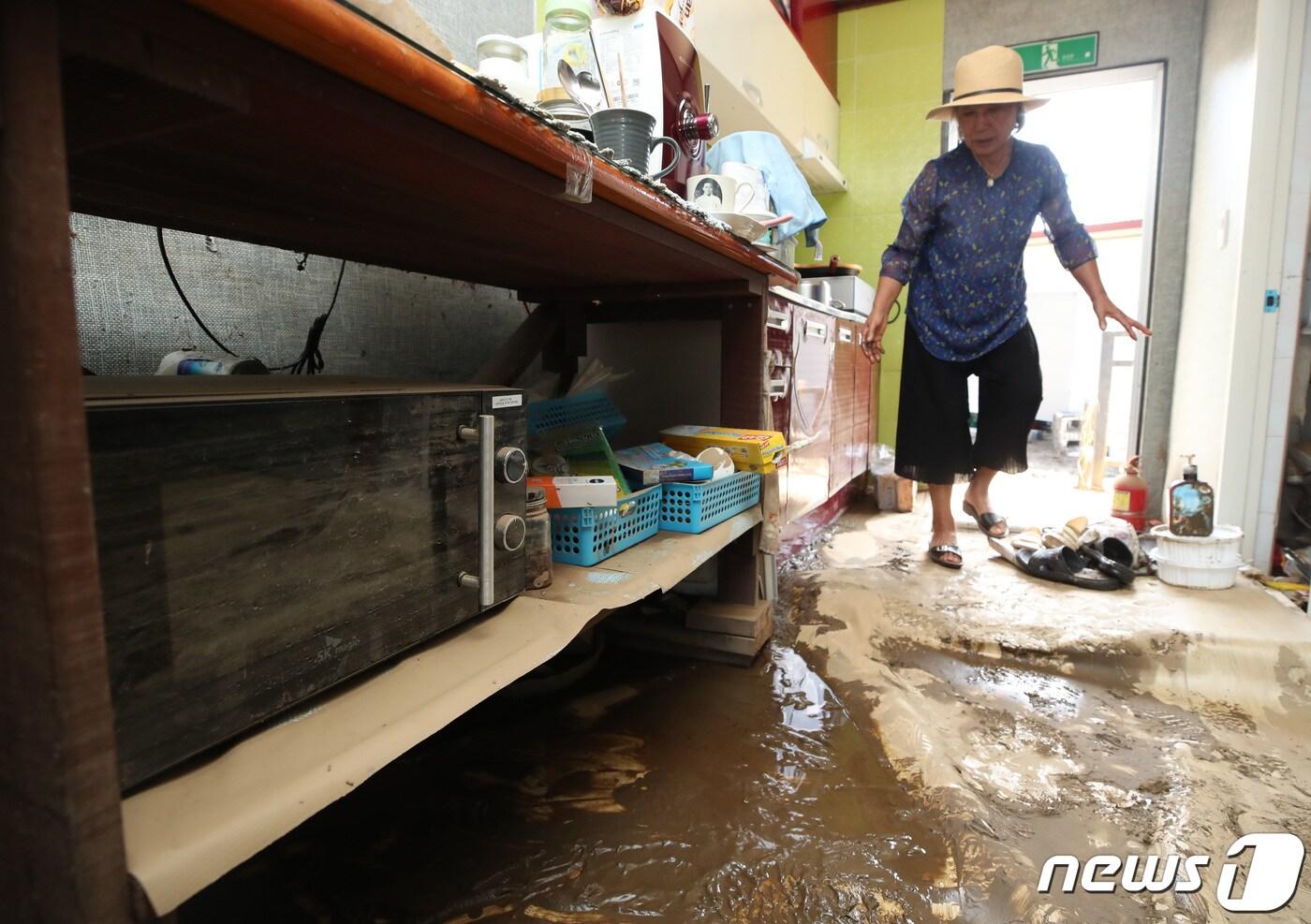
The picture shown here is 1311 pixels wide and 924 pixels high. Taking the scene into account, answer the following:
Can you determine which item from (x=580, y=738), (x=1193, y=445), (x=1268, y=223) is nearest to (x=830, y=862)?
(x=580, y=738)

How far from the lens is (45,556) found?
0.34m

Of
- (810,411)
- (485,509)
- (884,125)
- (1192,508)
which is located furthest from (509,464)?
(884,125)

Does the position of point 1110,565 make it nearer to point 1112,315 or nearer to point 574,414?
point 1112,315

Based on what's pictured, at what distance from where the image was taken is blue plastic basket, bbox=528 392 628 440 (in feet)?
4.31

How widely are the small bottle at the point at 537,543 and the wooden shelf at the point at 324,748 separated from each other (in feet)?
0.06

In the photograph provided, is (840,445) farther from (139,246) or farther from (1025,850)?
(139,246)

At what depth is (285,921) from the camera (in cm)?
78

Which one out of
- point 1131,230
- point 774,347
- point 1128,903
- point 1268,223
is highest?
point 1131,230

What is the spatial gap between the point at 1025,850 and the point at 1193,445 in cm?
268

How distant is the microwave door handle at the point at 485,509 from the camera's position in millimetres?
752

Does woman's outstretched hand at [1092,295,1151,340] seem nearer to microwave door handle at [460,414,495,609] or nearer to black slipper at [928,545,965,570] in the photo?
black slipper at [928,545,965,570]

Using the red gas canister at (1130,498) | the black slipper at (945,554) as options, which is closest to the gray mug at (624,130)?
the black slipper at (945,554)

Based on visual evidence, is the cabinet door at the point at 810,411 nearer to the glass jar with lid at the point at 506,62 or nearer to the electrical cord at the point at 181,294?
the glass jar with lid at the point at 506,62

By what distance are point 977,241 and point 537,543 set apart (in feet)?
6.11
